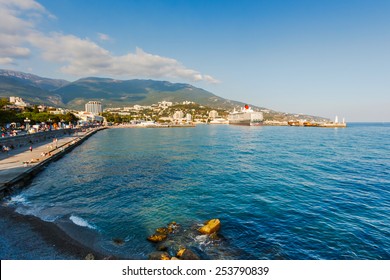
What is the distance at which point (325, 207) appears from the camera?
16812 mm

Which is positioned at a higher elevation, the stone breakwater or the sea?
the stone breakwater

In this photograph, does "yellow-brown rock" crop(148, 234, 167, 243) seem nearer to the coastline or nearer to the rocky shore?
the rocky shore

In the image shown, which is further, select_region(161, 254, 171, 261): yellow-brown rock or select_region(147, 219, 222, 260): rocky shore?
select_region(147, 219, 222, 260): rocky shore

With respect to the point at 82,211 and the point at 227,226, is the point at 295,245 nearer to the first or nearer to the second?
the point at 227,226

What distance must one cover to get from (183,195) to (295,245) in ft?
32.9

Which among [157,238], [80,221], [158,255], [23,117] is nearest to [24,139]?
[23,117]

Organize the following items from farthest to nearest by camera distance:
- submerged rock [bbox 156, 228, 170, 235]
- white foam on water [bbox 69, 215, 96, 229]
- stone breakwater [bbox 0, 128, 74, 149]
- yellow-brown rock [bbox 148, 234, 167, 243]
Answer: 1. stone breakwater [bbox 0, 128, 74, 149]
2. white foam on water [bbox 69, 215, 96, 229]
3. submerged rock [bbox 156, 228, 170, 235]
4. yellow-brown rock [bbox 148, 234, 167, 243]

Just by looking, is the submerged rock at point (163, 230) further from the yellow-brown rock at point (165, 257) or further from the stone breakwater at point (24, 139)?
the stone breakwater at point (24, 139)

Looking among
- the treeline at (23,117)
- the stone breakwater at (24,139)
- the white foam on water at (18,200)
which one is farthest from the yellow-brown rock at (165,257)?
the treeline at (23,117)

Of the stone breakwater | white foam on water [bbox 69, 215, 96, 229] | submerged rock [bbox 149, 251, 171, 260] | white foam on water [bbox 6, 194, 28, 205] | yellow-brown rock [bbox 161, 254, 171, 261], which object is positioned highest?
the stone breakwater

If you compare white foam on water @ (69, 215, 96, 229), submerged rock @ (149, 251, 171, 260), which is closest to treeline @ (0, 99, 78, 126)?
white foam on water @ (69, 215, 96, 229)

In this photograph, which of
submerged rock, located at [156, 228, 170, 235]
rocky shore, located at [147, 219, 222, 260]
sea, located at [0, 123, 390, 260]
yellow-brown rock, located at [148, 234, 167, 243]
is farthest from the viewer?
submerged rock, located at [156, 228, 170, 235]
